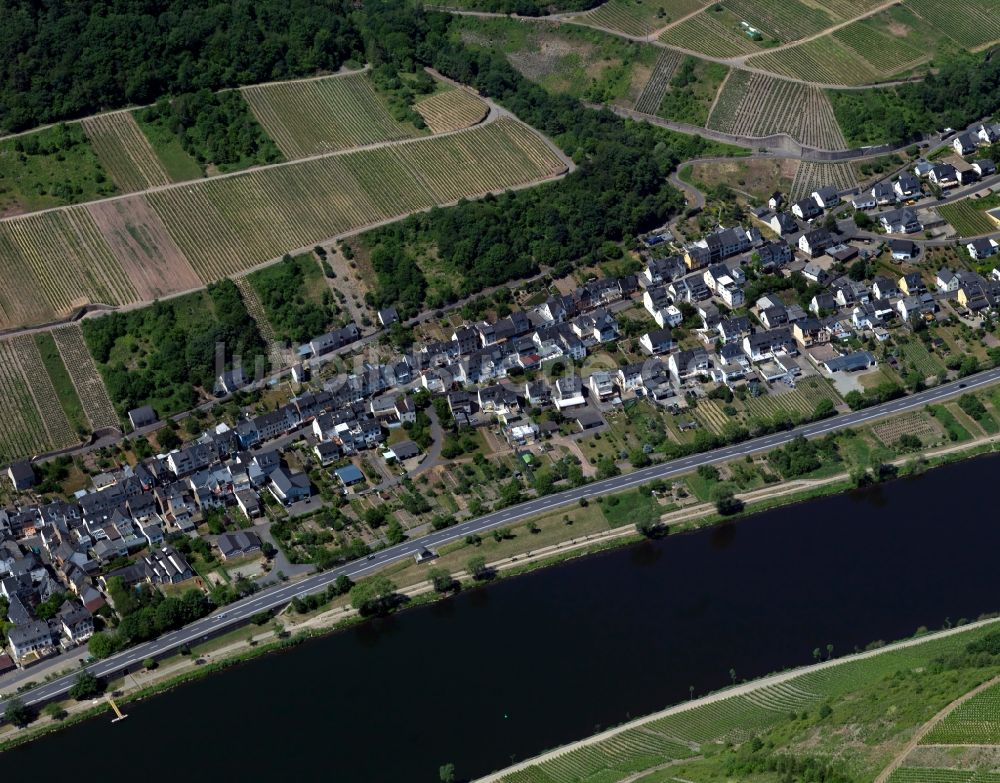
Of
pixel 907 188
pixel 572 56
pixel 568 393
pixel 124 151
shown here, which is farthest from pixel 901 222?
pixel 124 151

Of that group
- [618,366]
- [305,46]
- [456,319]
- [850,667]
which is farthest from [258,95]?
[850,667]

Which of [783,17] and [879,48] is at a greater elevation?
[783,17]

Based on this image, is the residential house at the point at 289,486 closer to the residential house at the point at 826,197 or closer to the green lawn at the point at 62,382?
→ the green lawn at the point at 62,382

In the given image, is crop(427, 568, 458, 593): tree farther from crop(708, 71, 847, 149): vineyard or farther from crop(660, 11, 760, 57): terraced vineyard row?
crop(660, 11, 760, 57): terraced vineyard row

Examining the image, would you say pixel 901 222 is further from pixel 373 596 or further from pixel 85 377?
pixel 85 377

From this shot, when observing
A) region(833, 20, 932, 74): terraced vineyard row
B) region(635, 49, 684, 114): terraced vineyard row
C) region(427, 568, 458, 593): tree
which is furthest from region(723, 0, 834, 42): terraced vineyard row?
region(427, 568, 458, 593): tree

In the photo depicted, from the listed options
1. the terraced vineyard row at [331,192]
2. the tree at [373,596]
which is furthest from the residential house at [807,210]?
the tree at [373,596]
